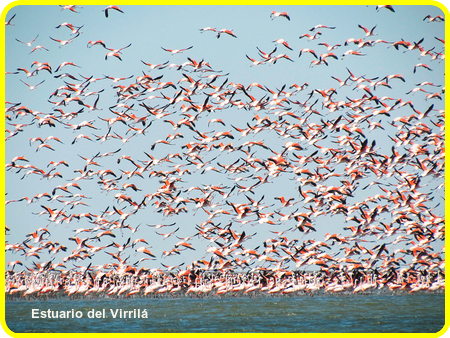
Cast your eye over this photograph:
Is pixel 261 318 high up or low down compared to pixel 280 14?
down

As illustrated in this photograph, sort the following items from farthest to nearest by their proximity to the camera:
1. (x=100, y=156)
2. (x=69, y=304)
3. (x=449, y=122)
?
(x=69, y=304)
(x=100, y=156)
(x=449, y=122)

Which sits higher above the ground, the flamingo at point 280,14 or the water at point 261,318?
the flamingo at point 280,14

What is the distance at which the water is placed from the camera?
30625mm

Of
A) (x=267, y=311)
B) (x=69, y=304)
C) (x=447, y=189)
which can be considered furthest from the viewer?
(x=69, y=304)

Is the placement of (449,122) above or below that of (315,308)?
above

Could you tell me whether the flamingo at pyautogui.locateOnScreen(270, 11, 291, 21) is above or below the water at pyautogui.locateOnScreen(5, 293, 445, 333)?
above

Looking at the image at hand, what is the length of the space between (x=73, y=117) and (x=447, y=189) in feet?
63.2

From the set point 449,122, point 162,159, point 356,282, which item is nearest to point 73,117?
point 162,159

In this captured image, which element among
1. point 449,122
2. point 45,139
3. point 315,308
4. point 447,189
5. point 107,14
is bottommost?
point 315,308

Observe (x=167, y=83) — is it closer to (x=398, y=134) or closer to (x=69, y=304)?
(x=398, y=134)

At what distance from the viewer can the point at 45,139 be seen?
3412 centimetres

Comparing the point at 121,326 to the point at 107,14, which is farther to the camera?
the point at 121,326

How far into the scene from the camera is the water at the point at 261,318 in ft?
100

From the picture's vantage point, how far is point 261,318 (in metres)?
34.6
